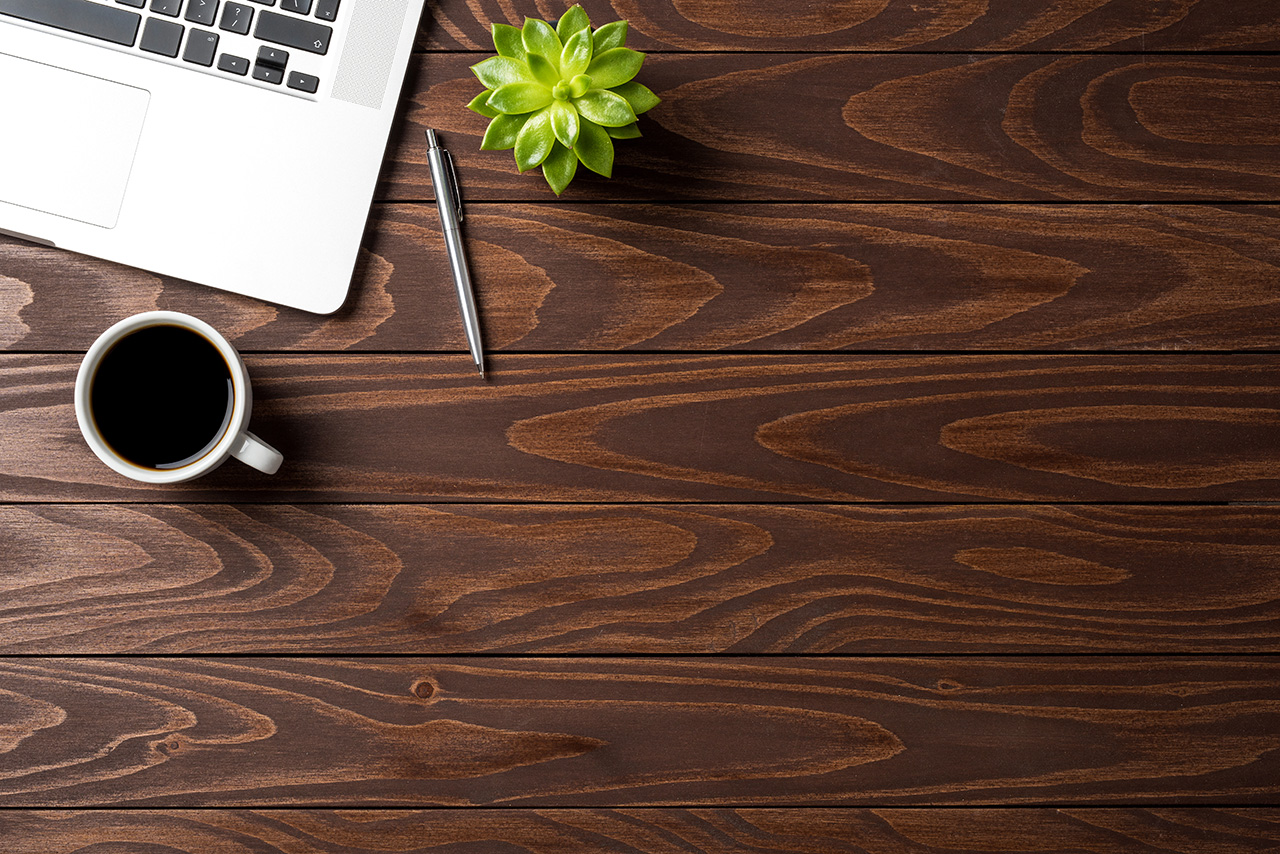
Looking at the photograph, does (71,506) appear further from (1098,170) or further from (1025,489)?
(1098,170)

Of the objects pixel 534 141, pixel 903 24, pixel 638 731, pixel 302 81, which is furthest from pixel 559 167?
pixel 638 731

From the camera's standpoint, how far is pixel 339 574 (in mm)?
670

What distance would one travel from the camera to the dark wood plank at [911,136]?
679mm

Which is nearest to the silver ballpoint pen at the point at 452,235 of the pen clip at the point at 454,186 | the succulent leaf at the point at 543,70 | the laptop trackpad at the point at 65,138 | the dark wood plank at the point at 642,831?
the pen clip at the point at 454,186

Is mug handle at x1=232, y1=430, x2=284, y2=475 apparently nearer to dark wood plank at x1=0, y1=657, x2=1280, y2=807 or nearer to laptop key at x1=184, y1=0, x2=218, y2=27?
dark wood plank at x1=0, y1=657, x2=1280, y2=807

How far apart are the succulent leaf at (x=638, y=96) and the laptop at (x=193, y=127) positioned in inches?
7.2

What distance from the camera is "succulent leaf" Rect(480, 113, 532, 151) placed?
0.62 meters

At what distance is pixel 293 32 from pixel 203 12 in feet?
0.21

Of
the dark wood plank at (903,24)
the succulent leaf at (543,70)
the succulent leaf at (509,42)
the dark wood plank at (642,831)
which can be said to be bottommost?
the dark wood plank at (642,831)

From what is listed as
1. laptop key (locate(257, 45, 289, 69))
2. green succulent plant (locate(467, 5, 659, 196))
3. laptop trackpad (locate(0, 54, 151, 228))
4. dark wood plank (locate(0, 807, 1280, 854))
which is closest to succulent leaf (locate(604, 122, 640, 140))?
green succulent plant (locate(467, 5, 659, 196))

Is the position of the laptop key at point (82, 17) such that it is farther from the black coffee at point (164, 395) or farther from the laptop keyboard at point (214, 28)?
the black coffee at point (164, 395)

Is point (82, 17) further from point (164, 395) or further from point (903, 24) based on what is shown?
point (903, 24)

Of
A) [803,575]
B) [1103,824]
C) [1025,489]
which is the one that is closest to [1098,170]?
[1025,489]

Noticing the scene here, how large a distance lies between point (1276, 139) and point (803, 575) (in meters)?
0.51
